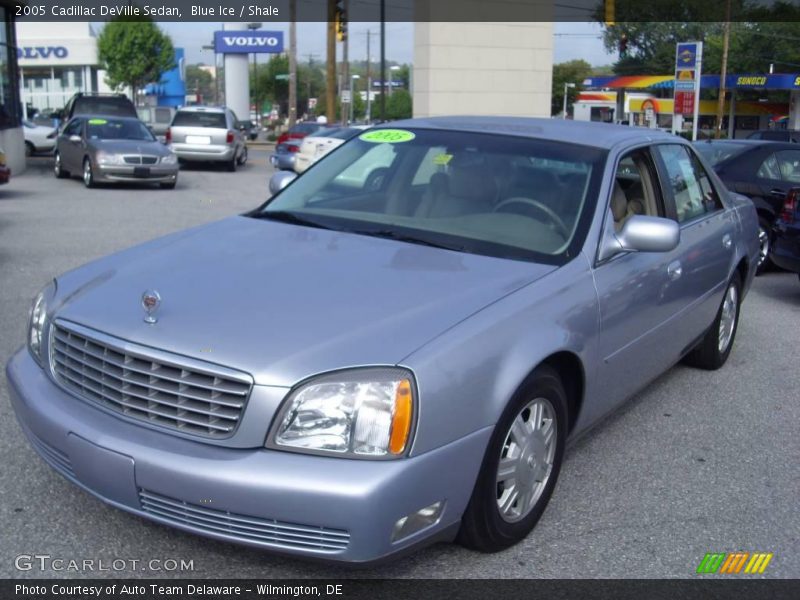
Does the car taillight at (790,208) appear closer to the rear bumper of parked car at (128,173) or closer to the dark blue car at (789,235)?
the dark blue car at (789,235)

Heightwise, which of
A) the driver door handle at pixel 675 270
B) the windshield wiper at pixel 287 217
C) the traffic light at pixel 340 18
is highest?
the traffic light at pixel 340 18

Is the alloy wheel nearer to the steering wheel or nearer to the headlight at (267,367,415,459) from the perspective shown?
the headlight at (267,367,415,459)

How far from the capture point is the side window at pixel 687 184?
520 centimetres

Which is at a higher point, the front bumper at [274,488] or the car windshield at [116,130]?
the car windshield at [116,130]

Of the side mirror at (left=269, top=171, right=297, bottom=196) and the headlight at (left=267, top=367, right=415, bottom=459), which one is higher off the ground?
the side mirror at (left=269, top=171, right=297, bottom=196)

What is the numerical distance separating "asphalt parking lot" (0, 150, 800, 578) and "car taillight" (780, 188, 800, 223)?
5.84 ft

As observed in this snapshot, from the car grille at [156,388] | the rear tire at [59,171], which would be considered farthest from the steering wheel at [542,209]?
the rear tire at [59,171]

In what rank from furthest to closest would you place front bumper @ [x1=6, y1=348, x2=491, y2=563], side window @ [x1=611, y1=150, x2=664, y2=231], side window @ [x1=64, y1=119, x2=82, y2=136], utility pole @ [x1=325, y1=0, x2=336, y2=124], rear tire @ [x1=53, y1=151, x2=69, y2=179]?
1. utility pole @ [x1=325, y1=0, x2=336, y2=124]
2. rear tire @ [x1=53, y1=151, x2=69, y2=179]
3. side window @ [x1=64, y1=119, x2=82, y2=136]
4. side window @ [x1=611, y1=150, x2=664, y2=231]
5. front bumper @ [x1=6, y1=348, x2=491, y2=563]

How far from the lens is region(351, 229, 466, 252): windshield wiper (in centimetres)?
402

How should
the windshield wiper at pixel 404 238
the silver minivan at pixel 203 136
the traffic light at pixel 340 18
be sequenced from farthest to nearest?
the traffic light at pixel 340 18 < the silver minivan at pixel 203 136 < the windshield wiper at pixel 404 238

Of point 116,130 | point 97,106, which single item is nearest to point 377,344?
point 116,130

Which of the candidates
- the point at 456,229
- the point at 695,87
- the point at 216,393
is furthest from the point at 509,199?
the point at 695,87

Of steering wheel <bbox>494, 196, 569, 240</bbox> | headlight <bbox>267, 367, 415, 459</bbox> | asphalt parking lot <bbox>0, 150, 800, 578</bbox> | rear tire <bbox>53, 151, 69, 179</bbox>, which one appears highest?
steering wheel <bbox>494, 196, 569, 240</bbox>

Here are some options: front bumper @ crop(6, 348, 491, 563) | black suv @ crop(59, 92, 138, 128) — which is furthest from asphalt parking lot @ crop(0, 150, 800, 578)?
black suv @ crop(59, 92, 138, 128)
